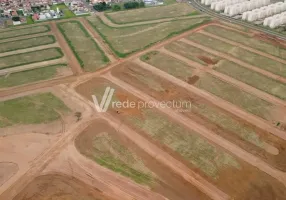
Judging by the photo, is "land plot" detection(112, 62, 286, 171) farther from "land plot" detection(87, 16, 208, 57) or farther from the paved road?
the paved road

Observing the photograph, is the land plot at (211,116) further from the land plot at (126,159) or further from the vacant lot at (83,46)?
the land plot at (126,159)

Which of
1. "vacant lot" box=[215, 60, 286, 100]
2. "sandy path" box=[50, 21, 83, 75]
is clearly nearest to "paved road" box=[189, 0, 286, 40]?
→ "vacant lot" box=[215, 60, 286, 100]

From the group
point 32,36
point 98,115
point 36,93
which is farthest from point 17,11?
point 98,115

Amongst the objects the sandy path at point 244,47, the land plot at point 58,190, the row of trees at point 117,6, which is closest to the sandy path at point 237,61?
the sandy path at point 244,47

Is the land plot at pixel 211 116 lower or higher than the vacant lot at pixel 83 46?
lower

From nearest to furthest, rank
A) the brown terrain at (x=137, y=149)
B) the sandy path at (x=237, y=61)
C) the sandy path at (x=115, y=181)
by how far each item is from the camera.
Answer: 1. the sandy path at (x=115, y=181)
2. the brown terrain at (x=137, y=149)
3. the sandy path at (x=237, y=61)

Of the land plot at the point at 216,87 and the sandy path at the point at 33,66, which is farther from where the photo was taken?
the sandy path at the point at 33,66

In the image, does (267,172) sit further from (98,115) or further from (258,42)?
(258,42)
